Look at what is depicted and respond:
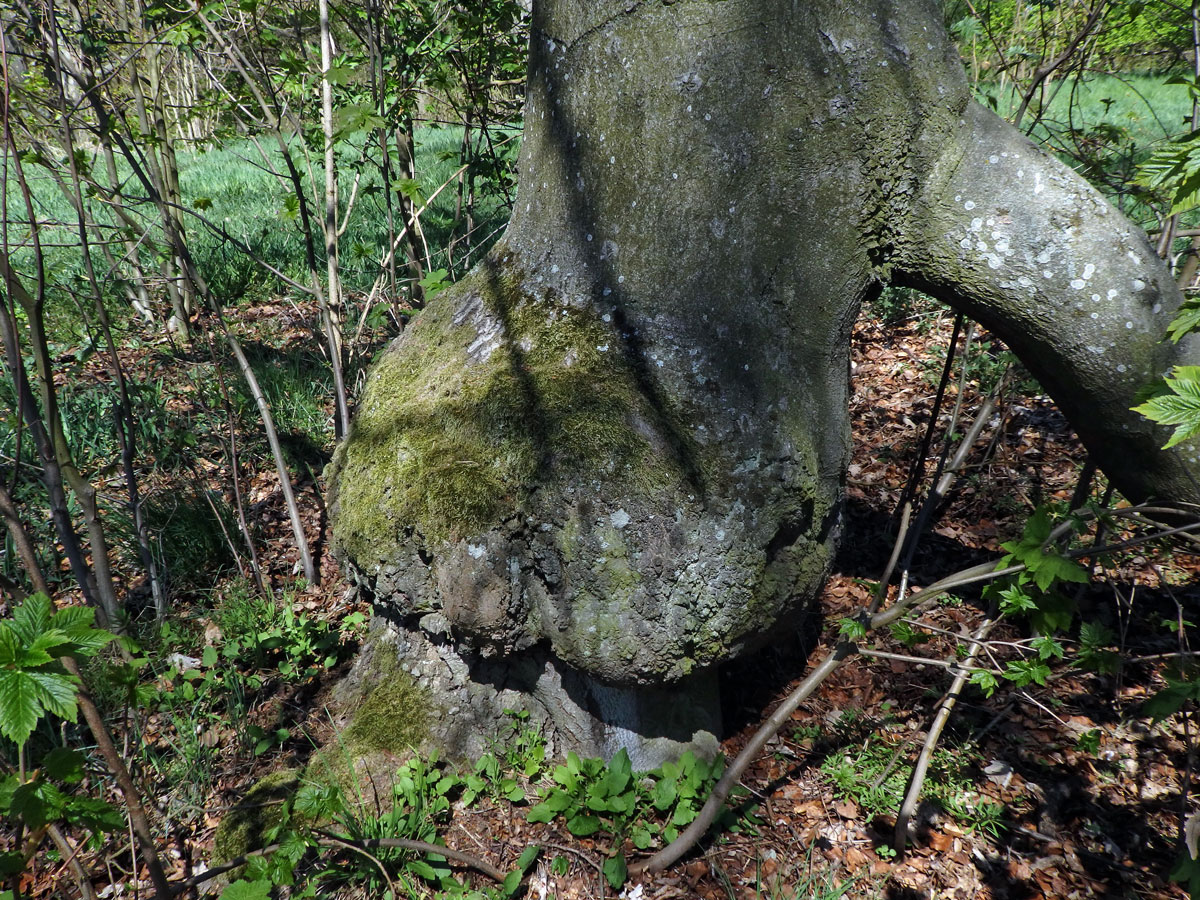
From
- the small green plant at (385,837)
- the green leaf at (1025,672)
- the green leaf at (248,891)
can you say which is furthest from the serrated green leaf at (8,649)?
the green leaf at (1025,672)

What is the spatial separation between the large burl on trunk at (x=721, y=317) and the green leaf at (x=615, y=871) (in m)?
0.54

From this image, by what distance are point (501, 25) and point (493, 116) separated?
466 millimetres

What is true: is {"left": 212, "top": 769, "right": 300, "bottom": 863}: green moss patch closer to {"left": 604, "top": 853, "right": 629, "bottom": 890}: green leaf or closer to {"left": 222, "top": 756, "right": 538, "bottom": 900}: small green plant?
{"left": 222, "top": 756, "right": 538, "bottom": 900}: small green plant

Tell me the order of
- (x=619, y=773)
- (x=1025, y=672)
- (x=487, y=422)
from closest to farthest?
(x=1025, y=672) → (x=487, y=422) → (x=619, y=773)

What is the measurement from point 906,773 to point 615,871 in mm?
1015

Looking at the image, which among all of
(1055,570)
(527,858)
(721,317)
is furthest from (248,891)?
(1055,570)

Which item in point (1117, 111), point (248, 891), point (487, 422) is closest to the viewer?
point (248, 891)

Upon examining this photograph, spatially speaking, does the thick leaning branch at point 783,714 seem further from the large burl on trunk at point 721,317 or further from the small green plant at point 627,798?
the large burl on trunk at point 721,317

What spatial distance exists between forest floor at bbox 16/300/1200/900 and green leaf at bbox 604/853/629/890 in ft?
0.18

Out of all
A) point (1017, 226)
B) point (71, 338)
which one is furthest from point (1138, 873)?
point (71, 338)

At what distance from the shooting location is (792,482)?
75.7 inches

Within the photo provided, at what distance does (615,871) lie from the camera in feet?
6.77

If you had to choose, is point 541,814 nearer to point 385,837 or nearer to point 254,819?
point 385,837

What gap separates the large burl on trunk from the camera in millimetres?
1818
